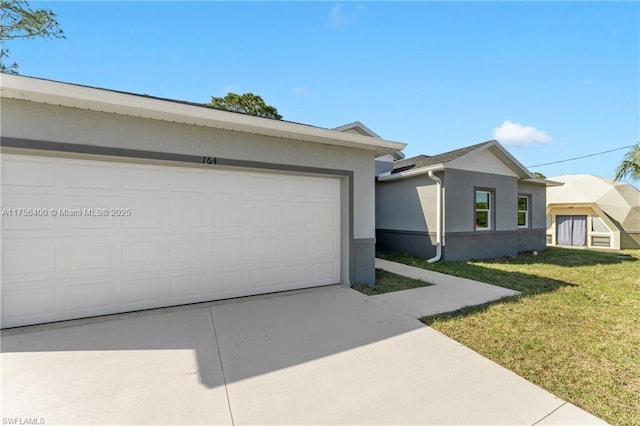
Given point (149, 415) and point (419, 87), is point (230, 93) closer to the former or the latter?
point (419, 87)

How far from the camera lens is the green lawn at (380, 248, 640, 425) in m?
2.62

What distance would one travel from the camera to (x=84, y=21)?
6.50 metres

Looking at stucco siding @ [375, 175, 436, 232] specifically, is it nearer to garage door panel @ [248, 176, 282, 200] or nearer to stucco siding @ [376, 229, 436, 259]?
stucco siding @ [376, 229, 436, 259]

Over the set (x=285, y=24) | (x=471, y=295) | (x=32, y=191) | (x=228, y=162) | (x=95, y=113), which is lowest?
(x=471, y=295)

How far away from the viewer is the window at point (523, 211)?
1270 centimetres

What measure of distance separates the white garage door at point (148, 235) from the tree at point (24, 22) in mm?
8157

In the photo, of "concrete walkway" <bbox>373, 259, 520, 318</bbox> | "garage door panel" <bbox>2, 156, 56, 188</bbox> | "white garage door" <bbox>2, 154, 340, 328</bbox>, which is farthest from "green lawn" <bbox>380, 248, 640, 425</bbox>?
"garage door panel" <bbox>2, 156, 56, 188</bbox>

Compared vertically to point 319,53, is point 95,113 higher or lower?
lower

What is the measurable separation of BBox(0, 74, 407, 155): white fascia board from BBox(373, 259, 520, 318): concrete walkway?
10.7ft

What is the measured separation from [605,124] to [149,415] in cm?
2061

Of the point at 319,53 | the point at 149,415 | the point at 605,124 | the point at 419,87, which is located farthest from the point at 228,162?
the point at 605,124

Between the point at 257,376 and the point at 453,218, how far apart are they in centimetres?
882

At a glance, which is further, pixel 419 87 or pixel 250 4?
pixel 419 87

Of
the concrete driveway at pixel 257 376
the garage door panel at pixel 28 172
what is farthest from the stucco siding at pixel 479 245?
the garage door panel at pixel 28 172
